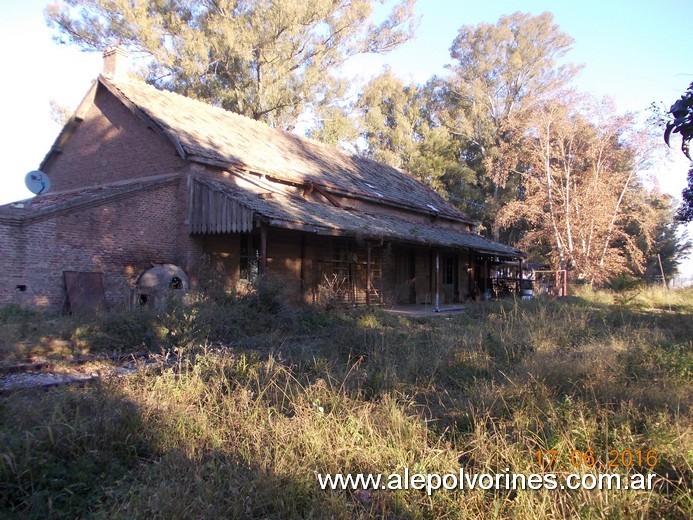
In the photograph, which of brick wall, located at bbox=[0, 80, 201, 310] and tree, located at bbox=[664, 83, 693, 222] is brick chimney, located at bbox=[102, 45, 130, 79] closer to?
brick wall, located at bbox=[0, 80, 201, 310]

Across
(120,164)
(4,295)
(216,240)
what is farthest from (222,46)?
(4,295)

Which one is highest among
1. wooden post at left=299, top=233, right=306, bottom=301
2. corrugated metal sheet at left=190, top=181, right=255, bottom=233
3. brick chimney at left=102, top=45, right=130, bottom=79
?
brick chimney at left=102, top=45, right=130, bottom=79

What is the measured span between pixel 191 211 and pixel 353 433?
36.9 ft

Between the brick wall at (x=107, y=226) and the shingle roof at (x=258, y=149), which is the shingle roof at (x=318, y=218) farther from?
the brick wall at (x=107, y=226)

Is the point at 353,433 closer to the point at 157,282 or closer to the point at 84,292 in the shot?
the point at 157,282

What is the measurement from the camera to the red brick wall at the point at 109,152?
1525 cm

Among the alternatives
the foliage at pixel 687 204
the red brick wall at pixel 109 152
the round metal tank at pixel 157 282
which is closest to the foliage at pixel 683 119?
the round metal tank at pixel 157 282

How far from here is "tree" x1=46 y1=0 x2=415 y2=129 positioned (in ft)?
77.4

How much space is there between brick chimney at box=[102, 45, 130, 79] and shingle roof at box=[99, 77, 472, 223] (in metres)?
0.56

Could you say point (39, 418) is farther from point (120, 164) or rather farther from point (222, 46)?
point (222, 46)

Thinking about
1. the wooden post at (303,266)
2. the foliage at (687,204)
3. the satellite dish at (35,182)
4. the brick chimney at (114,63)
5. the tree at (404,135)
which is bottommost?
the wooden post at (303,266)

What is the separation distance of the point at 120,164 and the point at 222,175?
3.72m
